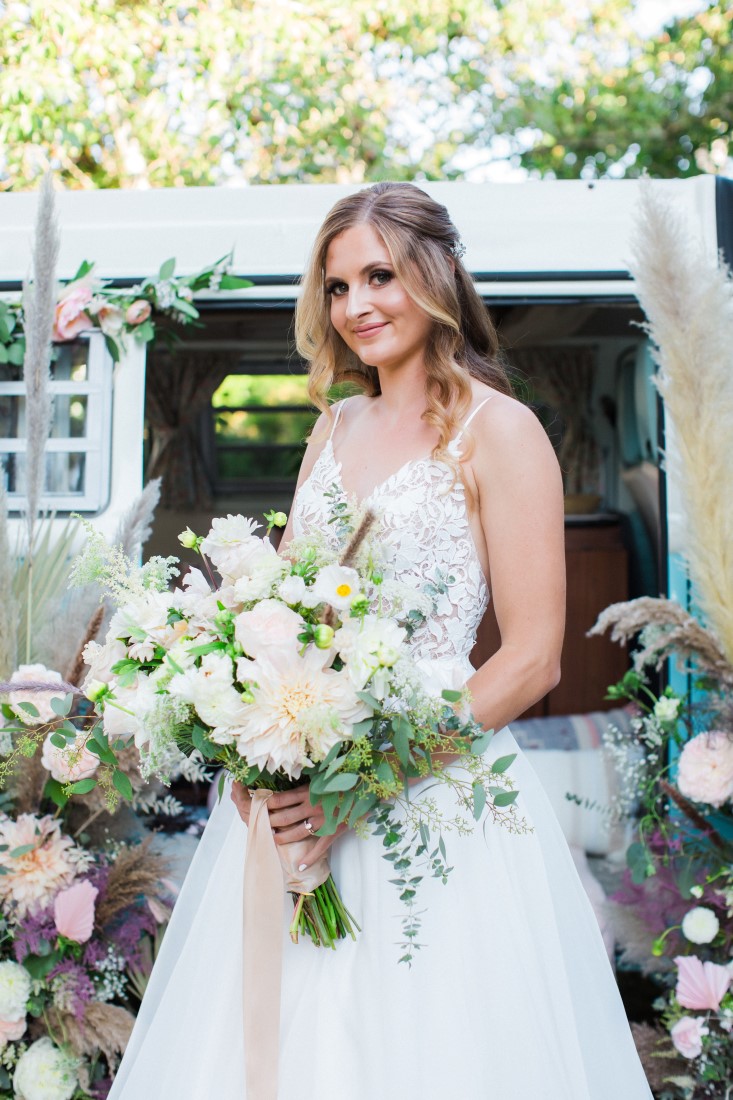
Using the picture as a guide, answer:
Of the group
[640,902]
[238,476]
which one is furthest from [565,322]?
[640,902]

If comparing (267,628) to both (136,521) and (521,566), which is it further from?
(136,521)

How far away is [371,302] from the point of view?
1.80 metres

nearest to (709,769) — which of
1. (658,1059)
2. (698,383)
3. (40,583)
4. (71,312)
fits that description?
(658,1059)

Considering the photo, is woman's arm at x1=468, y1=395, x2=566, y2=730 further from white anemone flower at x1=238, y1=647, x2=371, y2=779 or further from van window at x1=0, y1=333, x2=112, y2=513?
van window at x1=0, y1=333, x2=112, y2=513

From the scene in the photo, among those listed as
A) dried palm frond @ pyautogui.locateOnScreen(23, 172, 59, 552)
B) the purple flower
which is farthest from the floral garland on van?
the purple flower

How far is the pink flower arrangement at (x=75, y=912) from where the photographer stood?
231 centimetres

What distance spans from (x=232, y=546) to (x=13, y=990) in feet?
4.71

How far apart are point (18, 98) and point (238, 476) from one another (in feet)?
9.69

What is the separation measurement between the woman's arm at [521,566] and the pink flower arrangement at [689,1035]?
113cm

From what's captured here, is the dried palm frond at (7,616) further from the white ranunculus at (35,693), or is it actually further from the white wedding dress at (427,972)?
the white wedding dress at (427,972)

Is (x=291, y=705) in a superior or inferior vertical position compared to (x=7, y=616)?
inferior

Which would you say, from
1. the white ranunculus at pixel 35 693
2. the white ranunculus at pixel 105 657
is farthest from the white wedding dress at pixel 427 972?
the white ranunculus at pixel 35 693

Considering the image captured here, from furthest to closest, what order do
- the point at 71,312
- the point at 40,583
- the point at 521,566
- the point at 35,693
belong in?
the point at 71,312 < the point at 40,583 < the point at 35,693 < the point at 521,566

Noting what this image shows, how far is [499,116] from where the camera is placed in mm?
8492
